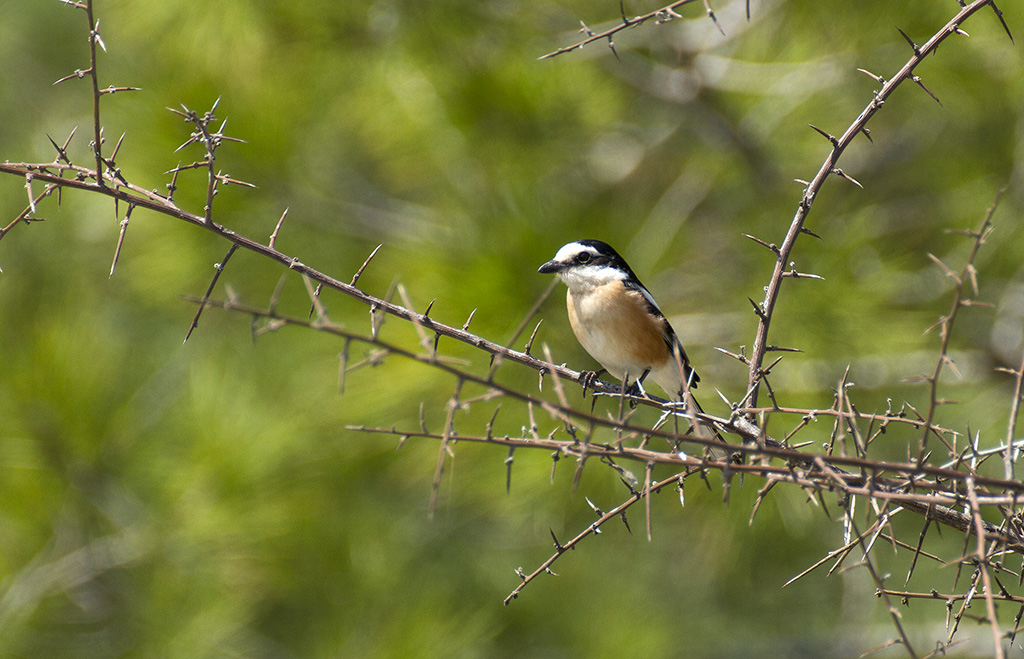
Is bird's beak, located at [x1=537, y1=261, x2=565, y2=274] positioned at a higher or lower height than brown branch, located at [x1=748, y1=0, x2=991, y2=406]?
lower

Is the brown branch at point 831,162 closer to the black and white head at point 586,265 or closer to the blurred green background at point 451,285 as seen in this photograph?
the black and white head at point 586,265

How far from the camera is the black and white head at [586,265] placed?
2746mm

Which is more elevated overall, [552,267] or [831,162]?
[831,162]

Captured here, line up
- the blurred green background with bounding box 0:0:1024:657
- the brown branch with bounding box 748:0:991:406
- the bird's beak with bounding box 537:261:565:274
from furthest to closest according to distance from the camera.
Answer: the blurred green background with bounding box 0:0:1024:657
the bird's beak with bounding box 537:261:565:274
the brown branch with bounding box 748:0:991:406

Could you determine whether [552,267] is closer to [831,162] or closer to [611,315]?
[611,315]

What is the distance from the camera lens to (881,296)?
10.0 feet

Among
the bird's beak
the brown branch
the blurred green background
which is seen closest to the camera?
the brown branch

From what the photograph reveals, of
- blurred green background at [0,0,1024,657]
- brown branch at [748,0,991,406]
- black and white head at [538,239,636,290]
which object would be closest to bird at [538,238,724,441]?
black and white head at [538,239,636,290]

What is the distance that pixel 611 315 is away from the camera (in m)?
2.72

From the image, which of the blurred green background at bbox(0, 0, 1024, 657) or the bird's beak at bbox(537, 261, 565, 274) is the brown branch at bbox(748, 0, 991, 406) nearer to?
the bird's beak at bbox(537, 261, 565, 274)

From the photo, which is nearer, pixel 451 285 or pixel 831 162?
pixel 831 162

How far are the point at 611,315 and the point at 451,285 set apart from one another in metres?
0.59

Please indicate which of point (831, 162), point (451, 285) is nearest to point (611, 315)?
point (451, 285)

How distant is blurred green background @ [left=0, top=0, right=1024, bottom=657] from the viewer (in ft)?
9.78
